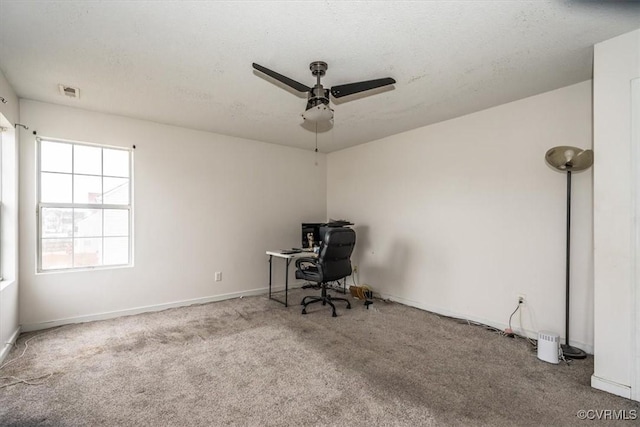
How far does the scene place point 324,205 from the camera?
5652 millimetres

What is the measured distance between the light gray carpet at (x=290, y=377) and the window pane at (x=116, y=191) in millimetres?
1422

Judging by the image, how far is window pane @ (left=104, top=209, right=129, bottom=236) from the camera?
372cm

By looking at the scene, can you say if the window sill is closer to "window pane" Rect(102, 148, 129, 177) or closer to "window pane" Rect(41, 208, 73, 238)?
"window pane" Rect(41, 208, 73, 238)

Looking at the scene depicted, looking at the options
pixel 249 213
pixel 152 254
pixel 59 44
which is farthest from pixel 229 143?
pixel 59 44

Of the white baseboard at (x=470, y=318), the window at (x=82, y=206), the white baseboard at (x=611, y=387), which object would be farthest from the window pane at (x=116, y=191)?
the white baseboard at (x=611, y=387)

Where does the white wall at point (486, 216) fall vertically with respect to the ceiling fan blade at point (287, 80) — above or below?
below

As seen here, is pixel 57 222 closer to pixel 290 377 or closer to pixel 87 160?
pixel 87 160

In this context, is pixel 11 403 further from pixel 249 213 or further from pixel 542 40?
pixel 542 40

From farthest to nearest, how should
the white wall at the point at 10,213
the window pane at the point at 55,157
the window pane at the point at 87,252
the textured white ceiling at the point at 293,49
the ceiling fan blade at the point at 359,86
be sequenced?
1. the window pane at the point at 87,252
2. the window pane at the point at 55,157
3. the white wall at the point at 10,213
4. the ceiling fan blade at the point at 359,86
5. the textured white ceiling at the point at 293,49

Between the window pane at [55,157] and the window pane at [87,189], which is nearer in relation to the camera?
the window pane at [55,157]

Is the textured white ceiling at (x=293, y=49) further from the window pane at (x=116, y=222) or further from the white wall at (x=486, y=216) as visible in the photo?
the window pane at (x=116, y=222)

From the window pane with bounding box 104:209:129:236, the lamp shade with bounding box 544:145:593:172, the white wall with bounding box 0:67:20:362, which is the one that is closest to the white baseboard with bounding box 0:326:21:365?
the white wall with bounding box 0:67:20:362

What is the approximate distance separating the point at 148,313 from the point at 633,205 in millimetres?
4771
